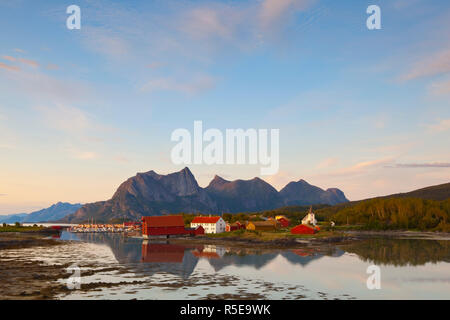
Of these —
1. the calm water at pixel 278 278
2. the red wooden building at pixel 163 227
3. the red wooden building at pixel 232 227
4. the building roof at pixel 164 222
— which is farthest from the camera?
the red wooden building at pixel 232 227

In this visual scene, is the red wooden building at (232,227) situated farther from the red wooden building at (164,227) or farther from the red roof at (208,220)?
the red wooden building at (164,227)

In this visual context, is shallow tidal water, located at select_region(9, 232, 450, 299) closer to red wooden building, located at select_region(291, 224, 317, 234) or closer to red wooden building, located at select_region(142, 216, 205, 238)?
red wooden building, located at select_region(291, 224, 317, 234)

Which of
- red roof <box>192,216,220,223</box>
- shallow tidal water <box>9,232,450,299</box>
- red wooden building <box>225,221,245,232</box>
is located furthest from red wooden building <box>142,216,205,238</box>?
shallow tidal water <box>9,232,450,299</box>

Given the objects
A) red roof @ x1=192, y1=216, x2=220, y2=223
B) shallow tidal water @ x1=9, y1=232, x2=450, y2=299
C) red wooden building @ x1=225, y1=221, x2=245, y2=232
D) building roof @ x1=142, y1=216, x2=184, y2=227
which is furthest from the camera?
red wooden building @ x1=225, y1=221, x2=245, y2=232

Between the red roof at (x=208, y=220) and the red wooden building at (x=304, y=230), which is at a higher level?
the red roof at (x=208, y=220)

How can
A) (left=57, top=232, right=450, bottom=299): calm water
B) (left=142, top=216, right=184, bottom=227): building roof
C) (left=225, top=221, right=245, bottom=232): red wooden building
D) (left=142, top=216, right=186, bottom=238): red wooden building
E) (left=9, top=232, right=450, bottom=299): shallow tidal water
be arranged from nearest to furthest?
1. (left=9, top=232, right=450, bottom=299): shallow tidal water
2. (left=57, top=232, right=450, bottom=299): calm water
3. (left=142, top=216, right=186, bottom=238): red wooden building
4. (left=142, top=216, right=184, bottom=227): building roof
5. (left=225, top=221, right=245, bottom=232): red wooden building

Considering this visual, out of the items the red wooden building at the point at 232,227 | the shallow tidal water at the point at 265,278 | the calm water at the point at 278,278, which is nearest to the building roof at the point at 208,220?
the red wooden building at the point at 232,227

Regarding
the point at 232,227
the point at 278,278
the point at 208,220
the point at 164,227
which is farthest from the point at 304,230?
the point at 278,278

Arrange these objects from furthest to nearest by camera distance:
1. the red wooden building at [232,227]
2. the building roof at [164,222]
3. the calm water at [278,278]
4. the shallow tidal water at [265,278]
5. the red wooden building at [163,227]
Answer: the red wooden building at [232,227]
the building roof at [164,222]
the red wooden building at [163,227]
the calm water at [278,278]
the shallow tidal water at [265,278]

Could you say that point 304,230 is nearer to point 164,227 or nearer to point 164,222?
point 164,227

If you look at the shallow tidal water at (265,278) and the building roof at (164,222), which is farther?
the building roof at (164,222)
